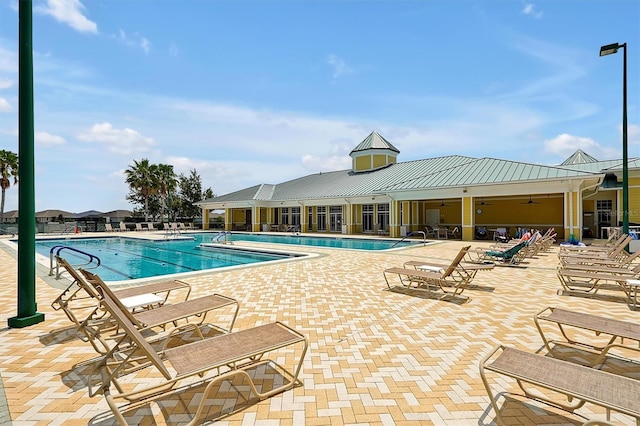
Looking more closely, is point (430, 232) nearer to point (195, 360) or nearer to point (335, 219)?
point (335, 219)

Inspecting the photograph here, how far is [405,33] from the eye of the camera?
35.4ft

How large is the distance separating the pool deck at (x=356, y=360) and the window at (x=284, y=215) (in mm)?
25750

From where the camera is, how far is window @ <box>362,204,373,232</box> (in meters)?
27.6

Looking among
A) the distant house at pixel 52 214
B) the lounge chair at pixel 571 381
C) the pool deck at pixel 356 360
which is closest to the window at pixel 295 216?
the pool deck at pixel 356 360

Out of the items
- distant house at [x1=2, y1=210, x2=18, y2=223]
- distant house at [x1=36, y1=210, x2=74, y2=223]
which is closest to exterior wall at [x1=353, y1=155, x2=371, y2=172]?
distant house at [x1=36, y1=210, x2=74, y2=223]

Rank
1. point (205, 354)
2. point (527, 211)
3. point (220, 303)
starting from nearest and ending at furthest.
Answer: point (205, 354), point (220, 303), point (527, 211)

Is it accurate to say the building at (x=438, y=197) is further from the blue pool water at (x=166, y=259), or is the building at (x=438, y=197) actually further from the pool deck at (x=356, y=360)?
the pool deck at (x=356, y=360)

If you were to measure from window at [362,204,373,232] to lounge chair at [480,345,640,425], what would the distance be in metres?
25.0

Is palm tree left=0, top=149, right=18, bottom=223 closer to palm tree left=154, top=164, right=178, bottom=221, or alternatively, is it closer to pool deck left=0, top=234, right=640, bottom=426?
palm tree left=154, top=164, right=178, bottom=221

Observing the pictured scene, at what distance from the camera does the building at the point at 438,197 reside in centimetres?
1836

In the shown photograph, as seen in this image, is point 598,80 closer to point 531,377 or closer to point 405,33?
point 405,33

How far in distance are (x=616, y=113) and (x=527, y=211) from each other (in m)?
10.3

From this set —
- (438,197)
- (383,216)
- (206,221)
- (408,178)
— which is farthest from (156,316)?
(206,221)

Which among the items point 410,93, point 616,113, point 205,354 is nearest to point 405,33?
point 410,93
